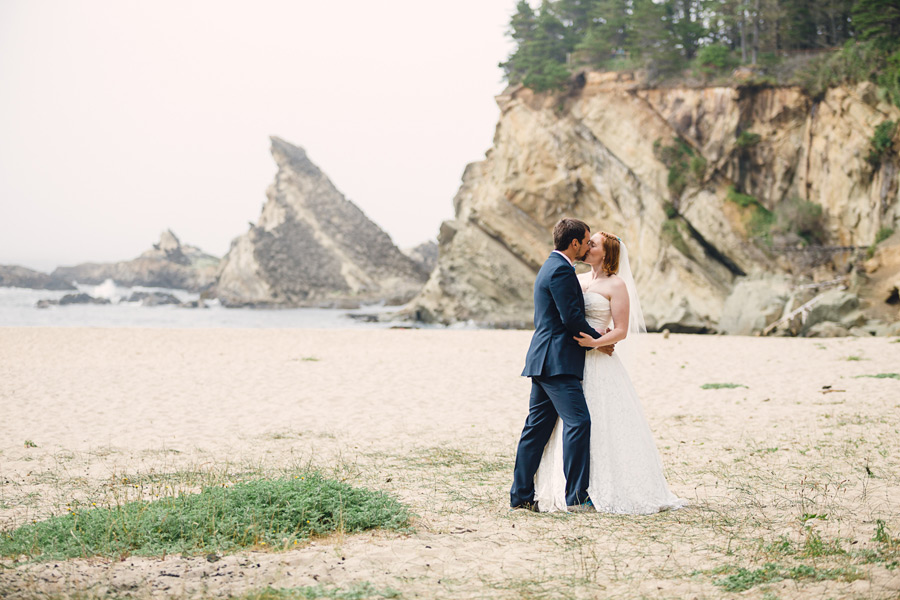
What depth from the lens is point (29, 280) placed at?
281ft

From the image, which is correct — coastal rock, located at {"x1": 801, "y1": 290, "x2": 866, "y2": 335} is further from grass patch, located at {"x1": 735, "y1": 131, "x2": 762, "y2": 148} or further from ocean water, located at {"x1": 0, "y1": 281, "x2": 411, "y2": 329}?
ocean water, located at {"x1": 0, "y1": 281, "x2": 411, "y2": 329}

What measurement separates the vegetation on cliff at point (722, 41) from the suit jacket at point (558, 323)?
28.2m

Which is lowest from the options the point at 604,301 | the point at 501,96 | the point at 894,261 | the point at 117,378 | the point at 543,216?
the point at 117,378

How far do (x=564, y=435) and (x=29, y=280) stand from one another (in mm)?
96320

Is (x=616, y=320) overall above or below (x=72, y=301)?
above


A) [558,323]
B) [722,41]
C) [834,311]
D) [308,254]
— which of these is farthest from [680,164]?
[308,254]

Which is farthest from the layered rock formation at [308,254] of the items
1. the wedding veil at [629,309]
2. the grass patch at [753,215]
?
the wedding veil at [629,309]

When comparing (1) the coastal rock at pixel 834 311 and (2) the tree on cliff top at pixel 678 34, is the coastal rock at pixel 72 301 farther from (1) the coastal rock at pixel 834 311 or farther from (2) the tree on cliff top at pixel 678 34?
(1) the coastal rock at pixel 834 311

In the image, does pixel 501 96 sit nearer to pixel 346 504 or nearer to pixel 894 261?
pixel 894 261

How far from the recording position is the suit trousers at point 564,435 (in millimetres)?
5242

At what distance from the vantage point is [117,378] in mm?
14273

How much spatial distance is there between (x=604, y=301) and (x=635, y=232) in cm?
3097

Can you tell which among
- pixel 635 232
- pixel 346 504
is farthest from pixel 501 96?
pixel 346 504

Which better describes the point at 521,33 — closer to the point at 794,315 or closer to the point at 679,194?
the point at 679,194
